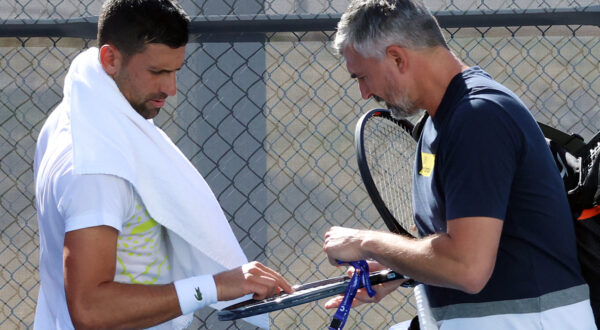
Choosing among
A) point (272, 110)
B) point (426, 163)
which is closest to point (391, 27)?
point (426, 163)

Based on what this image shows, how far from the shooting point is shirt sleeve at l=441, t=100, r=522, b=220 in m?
1.81

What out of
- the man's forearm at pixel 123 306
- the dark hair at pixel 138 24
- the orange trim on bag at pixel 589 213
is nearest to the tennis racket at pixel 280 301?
the man's forearm at pixel 123 306

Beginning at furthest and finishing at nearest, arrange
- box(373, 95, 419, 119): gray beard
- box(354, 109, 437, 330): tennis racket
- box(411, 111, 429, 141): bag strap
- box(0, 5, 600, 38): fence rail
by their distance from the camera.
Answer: box(0, 5, 600, 38): fence rail < box(354, 109, 437, 330): tennis racket < box(411, 111, 429, 141): bag strap < box(373, 95, 419, 119): gray beard

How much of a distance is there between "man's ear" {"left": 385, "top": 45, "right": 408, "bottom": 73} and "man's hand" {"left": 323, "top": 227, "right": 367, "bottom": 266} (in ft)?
1.35

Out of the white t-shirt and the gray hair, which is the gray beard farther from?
the white t-shirt

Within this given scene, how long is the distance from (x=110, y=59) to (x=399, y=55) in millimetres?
715

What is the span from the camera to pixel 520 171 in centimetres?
189

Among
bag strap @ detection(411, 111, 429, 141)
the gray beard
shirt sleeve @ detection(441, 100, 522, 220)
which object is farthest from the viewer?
bag strap @ detection(411, 111, 429, 141)

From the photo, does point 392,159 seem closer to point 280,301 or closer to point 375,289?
point 375,289

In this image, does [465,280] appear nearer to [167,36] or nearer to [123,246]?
[123,246]

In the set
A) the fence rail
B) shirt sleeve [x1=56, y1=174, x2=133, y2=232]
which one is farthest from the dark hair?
the fence rail

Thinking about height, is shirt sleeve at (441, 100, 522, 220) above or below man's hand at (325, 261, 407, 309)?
above

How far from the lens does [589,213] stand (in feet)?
6.66

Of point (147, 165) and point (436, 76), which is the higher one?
point (436, 76)
